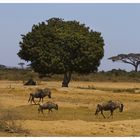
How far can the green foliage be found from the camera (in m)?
49.4

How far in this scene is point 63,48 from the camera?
1964 inches

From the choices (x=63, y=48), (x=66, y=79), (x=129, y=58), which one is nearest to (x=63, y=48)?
(x=63, y=48)

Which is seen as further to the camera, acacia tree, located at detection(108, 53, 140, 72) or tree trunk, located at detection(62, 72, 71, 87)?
acacia tree, located at detection(108, 53, 140, 72)

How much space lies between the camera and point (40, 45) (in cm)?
5016

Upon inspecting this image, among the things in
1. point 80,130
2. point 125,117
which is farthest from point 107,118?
point 80,130

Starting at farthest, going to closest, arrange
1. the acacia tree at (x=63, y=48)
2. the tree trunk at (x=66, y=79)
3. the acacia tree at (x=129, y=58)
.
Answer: the acacia tree at (x=129, y=58), the tree trunk at (x=66, y=79), the acacia tree at (x=63, y=48)

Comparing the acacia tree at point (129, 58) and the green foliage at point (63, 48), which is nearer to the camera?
the green foliage at point (63, 48)

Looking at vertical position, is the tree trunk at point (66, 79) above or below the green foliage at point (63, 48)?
below

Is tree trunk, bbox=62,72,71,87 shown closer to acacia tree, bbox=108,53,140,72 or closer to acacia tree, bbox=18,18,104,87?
acacia tree, bbox=18,18,104,87

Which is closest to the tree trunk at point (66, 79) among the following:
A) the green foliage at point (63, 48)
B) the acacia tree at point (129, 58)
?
the green foliage at point (63, 48)

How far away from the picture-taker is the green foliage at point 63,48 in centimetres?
4941

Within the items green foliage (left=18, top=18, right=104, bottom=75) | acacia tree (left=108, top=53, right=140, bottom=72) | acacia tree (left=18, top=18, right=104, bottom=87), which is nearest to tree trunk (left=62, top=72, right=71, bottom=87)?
acacia tree (left=18, top=18, right=104, bottom=87)

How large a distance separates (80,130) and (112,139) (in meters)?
2.39

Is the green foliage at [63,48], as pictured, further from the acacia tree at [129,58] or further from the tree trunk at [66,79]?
the acacia tree at [129,58]
